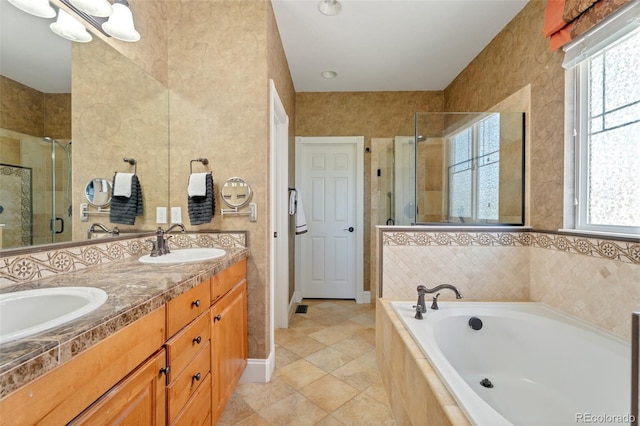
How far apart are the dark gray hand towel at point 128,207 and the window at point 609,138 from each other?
104 inches

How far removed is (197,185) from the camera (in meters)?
1.81

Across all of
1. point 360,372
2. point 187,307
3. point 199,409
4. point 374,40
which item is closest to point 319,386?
point 360,372

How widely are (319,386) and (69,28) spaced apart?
231 cm

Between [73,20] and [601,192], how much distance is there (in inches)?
110

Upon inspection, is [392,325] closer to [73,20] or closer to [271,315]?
[271,315]

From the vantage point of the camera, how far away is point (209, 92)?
6.20 ft

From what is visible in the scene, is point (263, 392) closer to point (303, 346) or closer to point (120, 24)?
point (303, 346)

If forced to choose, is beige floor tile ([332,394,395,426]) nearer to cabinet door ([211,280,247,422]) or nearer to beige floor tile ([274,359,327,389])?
beige floor tile ([274,359,327,389])

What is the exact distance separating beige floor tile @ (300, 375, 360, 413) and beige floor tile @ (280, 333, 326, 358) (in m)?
0.37

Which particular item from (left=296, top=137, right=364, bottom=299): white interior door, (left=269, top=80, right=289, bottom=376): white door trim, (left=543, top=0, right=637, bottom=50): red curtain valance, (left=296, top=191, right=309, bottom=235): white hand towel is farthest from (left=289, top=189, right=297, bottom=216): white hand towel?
(left=543, top=0, right=637, bottom=50): red curtain valance

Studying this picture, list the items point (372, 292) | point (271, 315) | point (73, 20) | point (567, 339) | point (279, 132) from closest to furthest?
point (73, 20)
point (567, 339)
point (271, 315)
point (279, 132)
point (372, 292)

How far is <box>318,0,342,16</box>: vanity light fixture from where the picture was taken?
1.94 meters

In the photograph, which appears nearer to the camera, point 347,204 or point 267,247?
point 267,247

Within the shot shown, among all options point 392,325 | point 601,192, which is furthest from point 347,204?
point 601,192
